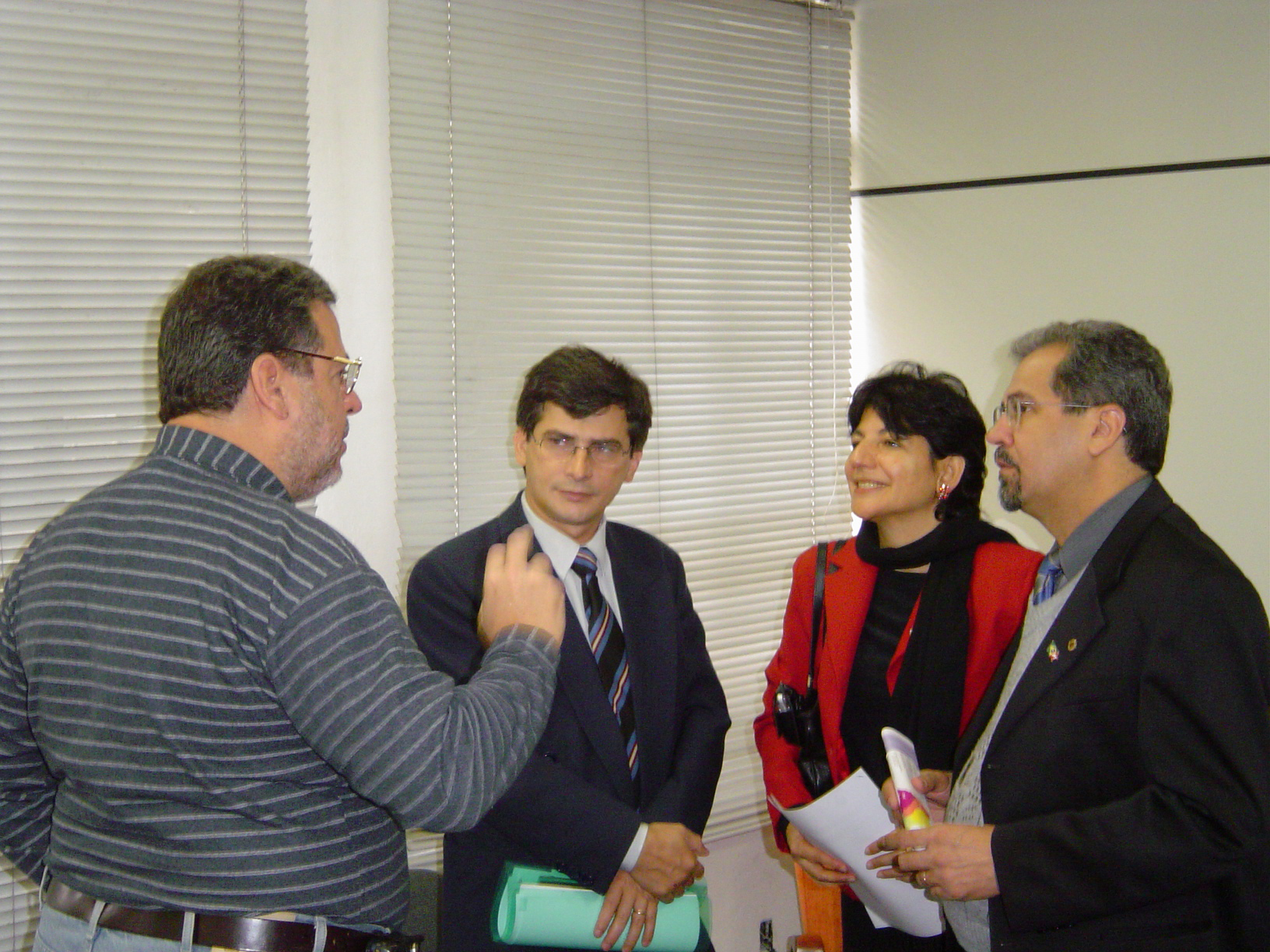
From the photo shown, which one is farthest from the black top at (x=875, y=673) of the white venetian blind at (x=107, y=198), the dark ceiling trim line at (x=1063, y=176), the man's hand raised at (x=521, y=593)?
the dark ceiling trim line at (x=1063, y=176)

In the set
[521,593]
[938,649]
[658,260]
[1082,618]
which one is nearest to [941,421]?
[938,649]

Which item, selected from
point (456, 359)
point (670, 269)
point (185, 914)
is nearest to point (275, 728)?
point (185, 914)

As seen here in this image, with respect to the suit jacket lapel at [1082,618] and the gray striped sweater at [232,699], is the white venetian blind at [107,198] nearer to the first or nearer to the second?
the gray striped sweater at [232,699]

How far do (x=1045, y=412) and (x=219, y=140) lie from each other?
7.45 feet

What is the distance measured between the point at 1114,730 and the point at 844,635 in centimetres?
73

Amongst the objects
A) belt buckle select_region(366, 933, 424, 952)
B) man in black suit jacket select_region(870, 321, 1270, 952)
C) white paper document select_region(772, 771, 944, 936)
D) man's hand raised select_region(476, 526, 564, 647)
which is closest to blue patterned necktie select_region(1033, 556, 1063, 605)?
man in black suit jacket select_region(870, 321, 1270, 952)

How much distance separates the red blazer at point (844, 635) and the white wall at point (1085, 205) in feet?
5.19

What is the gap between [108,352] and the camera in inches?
107

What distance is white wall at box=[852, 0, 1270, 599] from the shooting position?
3.37m

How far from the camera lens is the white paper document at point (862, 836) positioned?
189cm

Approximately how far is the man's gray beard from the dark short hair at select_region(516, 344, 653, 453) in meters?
0.77

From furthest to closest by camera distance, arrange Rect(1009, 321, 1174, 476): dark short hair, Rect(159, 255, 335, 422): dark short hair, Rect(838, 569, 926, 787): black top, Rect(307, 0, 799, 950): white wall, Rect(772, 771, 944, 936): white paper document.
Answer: Rect(307, 0, 799, 950): white wall, Rect(838, 569, 926, 787): black top, Rect(772, 771, 944, 936): white paper document, Rect(1009, 321, 1174, 476): dark short hair, Rect(159, 255, 335, 422): dark short hair

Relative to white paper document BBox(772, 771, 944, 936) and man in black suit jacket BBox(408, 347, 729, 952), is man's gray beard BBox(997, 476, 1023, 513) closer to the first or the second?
white paper document BBox(772, 771, 944, 936)

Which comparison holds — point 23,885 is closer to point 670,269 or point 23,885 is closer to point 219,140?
point 219,140
